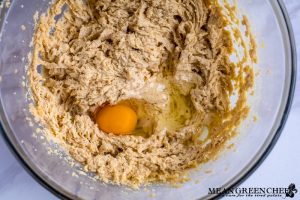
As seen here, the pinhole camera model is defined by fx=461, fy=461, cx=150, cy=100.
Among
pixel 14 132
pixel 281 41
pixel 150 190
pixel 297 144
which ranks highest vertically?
pixel 281 41

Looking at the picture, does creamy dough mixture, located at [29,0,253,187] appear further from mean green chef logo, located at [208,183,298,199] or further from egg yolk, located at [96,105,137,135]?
mean green chef logo, located at [208,183,298,199]

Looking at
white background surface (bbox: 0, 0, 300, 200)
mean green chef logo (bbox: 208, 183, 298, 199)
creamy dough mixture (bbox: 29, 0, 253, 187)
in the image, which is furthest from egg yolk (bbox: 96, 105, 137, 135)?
mean green chef logo (bbox: 208, 183, 298, 199)

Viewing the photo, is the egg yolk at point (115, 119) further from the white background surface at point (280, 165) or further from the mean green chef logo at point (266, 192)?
the mean green chef logo at point (266, 192)

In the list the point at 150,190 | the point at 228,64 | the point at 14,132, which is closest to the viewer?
the point at 14,132

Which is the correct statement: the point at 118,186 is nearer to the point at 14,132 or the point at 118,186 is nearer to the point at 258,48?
the point at 14,132

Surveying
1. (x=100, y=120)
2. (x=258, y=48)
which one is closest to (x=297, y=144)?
(x=258, y=48)

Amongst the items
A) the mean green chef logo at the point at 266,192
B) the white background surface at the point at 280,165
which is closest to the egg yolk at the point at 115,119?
the white background surface at the point at 280,165
